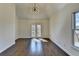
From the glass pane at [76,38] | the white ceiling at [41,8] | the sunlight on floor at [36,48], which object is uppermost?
the white ceiling at [41,8]

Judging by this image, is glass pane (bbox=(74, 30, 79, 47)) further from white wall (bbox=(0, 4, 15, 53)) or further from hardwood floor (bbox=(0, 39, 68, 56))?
white wall (bbox=(0, 4, 15, 53))

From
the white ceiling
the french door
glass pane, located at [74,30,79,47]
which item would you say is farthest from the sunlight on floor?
the french door

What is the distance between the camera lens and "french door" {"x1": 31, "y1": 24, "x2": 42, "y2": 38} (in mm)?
11086

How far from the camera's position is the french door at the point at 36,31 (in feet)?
36.4

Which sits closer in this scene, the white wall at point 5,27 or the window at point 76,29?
the window at point 76,29

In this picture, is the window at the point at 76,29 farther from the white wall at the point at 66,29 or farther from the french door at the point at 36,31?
the french door at the point at 36,31

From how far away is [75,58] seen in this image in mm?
862

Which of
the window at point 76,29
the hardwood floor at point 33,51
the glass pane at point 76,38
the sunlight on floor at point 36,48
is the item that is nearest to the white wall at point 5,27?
the hardwood floor at point 33,51

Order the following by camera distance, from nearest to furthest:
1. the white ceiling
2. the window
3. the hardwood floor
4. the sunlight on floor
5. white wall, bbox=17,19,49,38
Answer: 1. the window
2. the hardwood floor
3. the sunlight on floor
4. the white ceiling
5. white wall, bbox=17,19,49,38

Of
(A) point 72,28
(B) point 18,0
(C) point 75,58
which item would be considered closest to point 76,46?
(A) point 72,28

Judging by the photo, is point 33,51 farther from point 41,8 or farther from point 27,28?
point 27,28

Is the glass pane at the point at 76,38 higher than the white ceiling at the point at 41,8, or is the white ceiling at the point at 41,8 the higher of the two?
the white ceiling at the point at 41,8

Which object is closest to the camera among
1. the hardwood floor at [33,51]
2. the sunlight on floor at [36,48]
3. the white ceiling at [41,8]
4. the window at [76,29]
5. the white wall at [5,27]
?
the window at [76,29]

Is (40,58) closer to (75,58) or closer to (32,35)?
(75,58)
